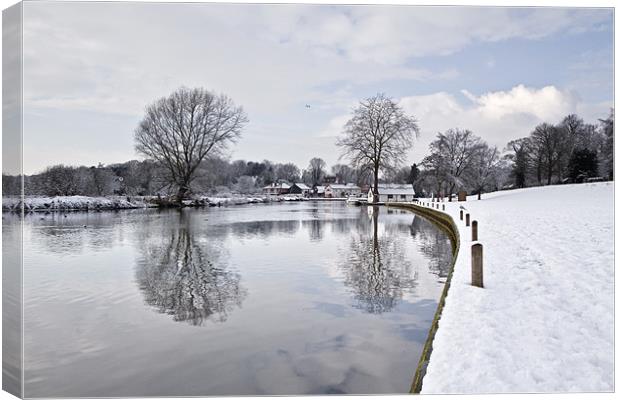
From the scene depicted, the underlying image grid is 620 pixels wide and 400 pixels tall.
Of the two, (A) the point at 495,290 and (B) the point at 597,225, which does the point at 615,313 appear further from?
(B) the point at 597,225

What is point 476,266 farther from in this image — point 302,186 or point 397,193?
point 302,186

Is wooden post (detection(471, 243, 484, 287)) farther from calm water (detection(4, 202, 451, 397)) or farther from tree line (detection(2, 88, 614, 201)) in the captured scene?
tree line (detection(2, 88, 614, 201))

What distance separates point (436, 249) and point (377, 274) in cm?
447

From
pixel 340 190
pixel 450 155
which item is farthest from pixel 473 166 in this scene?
pixel 340 190

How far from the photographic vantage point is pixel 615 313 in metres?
4.85

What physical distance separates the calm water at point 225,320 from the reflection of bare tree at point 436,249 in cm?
10

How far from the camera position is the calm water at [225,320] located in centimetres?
418

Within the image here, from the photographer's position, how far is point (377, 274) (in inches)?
334

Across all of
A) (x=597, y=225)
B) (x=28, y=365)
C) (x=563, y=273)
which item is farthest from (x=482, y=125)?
(x=28, y=365)

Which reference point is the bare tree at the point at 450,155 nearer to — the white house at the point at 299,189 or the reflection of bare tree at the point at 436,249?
the reflection of bare tree at the point at 436,249

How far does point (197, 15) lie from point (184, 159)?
32193mm

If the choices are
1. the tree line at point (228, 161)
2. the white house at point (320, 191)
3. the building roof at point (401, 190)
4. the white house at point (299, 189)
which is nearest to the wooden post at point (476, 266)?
the tree line at point (228, 161)

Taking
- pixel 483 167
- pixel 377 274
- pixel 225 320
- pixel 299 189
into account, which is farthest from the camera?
pixel 299 189

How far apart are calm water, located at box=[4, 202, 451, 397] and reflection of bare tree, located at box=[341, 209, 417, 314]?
0.12 ft
